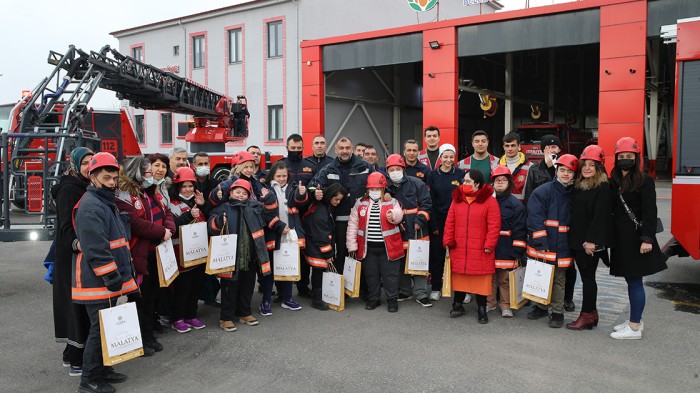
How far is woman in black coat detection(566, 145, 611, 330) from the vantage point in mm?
5129

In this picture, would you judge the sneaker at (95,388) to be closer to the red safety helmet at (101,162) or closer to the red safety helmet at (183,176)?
the red safety helmet at (101,162)

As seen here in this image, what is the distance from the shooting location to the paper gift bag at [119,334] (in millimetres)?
3973

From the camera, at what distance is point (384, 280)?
6.29 meters

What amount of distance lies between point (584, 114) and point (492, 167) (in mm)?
33441

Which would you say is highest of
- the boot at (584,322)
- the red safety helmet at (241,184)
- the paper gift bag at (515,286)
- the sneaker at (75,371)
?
the red safety helmet at (241,184)

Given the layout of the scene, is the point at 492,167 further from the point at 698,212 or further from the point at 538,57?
the point at 538,57

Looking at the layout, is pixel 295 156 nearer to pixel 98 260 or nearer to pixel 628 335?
pixel 98 260

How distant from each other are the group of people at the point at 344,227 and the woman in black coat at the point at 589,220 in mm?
11

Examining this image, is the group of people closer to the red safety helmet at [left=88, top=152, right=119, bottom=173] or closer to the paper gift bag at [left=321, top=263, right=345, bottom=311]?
the red safety helmet at [left=88, top=152, right=119, bottom=173]

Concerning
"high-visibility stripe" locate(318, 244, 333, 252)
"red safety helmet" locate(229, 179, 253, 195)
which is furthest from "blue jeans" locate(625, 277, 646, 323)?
"red safety helmet" locate(229, 179, 253, 195)

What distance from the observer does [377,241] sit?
246 inches

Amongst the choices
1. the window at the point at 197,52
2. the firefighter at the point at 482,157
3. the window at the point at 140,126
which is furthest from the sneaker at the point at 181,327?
the window at the point at 140,126

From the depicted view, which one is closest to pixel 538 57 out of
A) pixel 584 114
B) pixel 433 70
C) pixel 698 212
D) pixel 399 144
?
pixel 584 114

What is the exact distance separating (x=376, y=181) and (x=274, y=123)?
2041 centimetres
